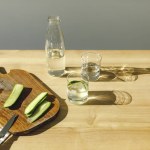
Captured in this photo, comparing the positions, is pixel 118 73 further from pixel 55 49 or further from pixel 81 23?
pixel 81 23

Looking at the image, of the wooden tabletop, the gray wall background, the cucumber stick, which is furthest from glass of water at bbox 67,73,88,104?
the gray wall background

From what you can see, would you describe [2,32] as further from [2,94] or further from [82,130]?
[82,130]

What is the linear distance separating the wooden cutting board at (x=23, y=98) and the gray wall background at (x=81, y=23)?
3.16 feet

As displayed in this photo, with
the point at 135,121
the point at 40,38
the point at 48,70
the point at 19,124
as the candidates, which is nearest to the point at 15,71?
the point at 48,70

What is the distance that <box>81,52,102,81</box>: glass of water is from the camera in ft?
3.91

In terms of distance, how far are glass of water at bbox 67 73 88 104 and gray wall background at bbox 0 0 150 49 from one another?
1020 mm

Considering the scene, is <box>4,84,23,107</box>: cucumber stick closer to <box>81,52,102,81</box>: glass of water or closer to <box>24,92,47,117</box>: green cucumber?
<box>24,92,47,117</box>: green cucumber

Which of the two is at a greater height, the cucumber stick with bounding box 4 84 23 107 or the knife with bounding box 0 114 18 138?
the cucumber stick with bounding box 4 84 23 107

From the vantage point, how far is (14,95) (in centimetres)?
105

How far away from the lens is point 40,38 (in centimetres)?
213

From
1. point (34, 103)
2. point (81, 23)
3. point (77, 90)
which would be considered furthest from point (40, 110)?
point (81, 23)

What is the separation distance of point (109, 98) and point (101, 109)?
6cm

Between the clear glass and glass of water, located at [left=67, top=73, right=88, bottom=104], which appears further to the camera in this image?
the clear glass

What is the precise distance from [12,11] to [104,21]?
1.87 ft
